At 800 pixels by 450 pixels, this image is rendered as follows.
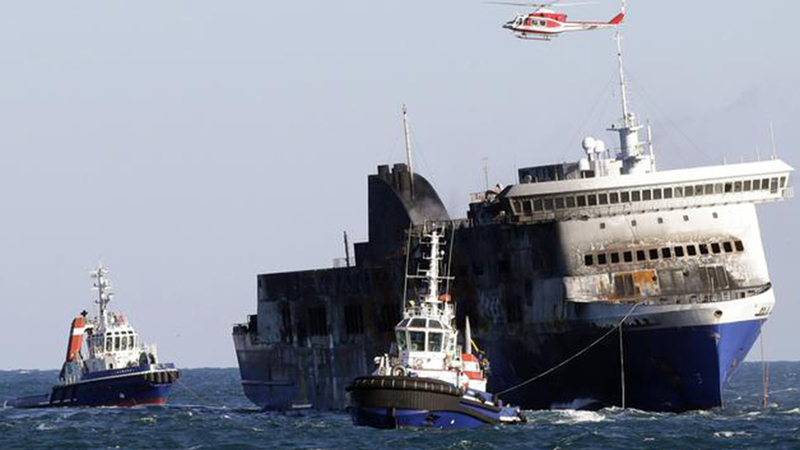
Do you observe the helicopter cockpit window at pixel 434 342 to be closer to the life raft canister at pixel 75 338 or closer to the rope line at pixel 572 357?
the rope line at pixel 572 357

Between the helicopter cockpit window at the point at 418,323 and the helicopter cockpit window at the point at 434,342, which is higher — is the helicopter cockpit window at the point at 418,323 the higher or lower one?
the higher one

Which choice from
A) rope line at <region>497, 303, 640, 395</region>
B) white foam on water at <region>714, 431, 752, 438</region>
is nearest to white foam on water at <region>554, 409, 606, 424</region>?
rope line at <region>497, 303, 640, 395</region>

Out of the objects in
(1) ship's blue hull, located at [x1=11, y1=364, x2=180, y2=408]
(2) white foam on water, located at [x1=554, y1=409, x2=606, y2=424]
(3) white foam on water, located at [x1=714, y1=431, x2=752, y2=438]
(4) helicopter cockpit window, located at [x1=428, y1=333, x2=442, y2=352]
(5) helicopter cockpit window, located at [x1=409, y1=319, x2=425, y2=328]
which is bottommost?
(3) white foam on water, located at [x1=714, y1=431, x2=752, y2=438]

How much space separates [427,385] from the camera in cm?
5691

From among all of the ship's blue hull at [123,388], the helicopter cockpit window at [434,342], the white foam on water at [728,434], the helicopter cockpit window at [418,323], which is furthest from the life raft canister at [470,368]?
the ship's blue hull at [123,388]

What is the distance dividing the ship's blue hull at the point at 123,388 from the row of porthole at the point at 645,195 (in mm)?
34690

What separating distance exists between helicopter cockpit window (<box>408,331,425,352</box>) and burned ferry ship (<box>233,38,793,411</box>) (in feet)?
26.4

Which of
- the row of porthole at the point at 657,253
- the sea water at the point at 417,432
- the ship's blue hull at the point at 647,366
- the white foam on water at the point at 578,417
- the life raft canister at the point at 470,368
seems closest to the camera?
the sea water at the point at 417,432

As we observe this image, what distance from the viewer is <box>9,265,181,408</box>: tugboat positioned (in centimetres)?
9631

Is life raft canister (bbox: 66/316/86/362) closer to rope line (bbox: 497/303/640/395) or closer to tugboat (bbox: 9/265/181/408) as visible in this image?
tugboat (bbox: 9/265/181/408)

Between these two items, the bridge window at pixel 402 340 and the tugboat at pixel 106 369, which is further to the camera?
the tugboat at pixel 106 369

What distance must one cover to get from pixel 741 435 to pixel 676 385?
25.5 feet

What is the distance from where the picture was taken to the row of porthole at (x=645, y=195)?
65688mm

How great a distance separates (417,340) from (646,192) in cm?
1106
